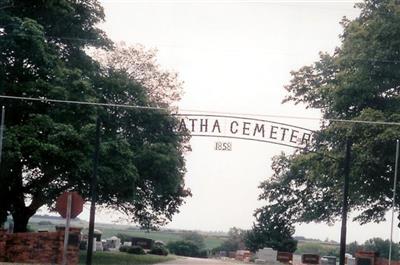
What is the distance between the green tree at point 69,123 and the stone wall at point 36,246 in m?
2.87

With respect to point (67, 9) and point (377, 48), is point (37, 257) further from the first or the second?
point (377, 48)

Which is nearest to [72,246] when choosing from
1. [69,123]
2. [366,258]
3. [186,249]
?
[69,123]

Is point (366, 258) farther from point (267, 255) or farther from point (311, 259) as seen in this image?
point (267, 255)

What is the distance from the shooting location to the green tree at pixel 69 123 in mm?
26781

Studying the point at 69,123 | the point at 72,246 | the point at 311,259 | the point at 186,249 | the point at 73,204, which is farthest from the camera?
the point at 186,249

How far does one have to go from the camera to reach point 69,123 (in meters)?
27.8

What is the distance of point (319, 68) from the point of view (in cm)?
3559

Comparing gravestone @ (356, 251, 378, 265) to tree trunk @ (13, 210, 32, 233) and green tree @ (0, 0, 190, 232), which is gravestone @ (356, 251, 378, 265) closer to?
green tree @ (0, 0, 190, 232)

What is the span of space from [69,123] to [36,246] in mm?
5311

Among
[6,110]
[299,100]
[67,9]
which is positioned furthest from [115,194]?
[299,100]

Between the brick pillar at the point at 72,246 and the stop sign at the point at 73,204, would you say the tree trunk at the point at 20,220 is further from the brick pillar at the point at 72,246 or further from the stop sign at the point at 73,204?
the stop sign at the point at 73,204

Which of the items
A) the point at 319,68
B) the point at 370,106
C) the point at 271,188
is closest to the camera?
the point at 370,106

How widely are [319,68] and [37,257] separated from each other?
17.4 meters

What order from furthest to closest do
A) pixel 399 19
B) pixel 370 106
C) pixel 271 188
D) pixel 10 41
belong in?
pixel 271 188, pixel 370 106, pixel 399 19, pixel 10 41
